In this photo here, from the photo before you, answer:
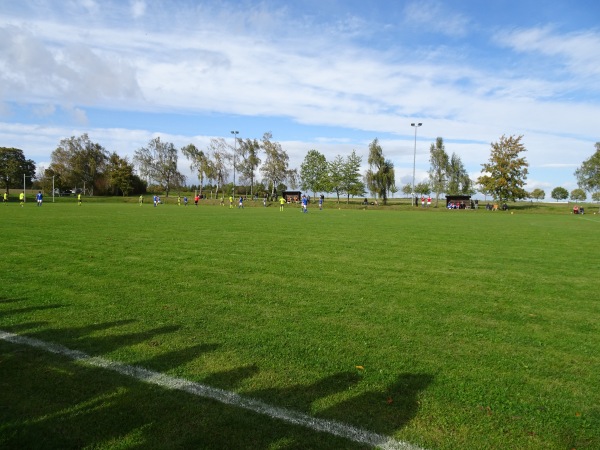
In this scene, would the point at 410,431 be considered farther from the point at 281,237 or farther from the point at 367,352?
the point at 281,237

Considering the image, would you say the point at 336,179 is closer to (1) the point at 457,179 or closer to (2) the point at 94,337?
(1) the point at 457,179

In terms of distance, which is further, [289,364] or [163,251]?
[163,251]

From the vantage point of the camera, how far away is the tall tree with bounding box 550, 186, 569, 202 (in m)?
119

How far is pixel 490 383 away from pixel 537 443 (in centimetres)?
98

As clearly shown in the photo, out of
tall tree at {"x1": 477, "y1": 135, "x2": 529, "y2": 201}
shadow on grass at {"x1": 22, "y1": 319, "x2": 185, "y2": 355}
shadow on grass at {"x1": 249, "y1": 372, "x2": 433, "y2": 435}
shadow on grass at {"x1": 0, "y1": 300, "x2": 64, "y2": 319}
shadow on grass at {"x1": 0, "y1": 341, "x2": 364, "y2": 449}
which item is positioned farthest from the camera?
tall tree at {"x1": 477, "y1": 135, "x2": 529, "y2": 201}

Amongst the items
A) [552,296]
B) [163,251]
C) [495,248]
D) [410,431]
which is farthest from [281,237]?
[410,431]

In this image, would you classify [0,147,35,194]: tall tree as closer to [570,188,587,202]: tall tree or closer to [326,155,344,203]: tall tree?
[326,155,344,203]: tall tree

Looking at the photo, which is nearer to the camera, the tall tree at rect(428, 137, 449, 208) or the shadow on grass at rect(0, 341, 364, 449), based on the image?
the shadow on grass at rect(0, 341, 364, 449)

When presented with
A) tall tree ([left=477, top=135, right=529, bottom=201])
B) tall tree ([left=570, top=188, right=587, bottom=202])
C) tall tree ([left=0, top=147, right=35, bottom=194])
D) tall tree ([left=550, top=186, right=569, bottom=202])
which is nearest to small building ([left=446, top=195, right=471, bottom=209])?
tall tree ([left=477, top=135, right=529, bottom=201])

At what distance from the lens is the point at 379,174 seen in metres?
82.7

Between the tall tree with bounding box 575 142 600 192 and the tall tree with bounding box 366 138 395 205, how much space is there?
3355 cm

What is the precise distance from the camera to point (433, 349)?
5074 mm

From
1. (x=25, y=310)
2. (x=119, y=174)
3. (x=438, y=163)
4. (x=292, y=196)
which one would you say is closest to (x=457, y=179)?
(x=438, y=163)

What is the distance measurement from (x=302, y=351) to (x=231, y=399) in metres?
1.27
